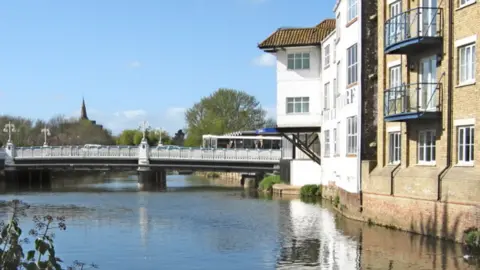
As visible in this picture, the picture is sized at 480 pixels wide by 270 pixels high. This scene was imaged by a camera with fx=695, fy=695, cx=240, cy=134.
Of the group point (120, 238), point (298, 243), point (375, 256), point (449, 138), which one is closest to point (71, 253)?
point (120, 238)

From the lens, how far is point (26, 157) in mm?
65375

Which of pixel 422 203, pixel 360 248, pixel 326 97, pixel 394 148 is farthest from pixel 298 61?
pixel 360 248

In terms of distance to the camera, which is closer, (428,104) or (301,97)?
(428,104)

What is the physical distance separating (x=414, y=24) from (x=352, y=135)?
8.64m

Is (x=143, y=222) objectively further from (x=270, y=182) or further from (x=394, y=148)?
(x=270, y=182)

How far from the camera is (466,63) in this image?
69.8 ft

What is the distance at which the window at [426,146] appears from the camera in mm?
23172

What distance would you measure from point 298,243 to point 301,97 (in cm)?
2251

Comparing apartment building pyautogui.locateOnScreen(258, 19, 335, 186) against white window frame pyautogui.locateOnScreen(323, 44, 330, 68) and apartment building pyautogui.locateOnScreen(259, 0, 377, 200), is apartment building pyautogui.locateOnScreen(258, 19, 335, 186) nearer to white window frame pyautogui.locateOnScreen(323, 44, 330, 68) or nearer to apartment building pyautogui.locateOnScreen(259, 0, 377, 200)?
apartment building pyautogui.locateOnScreen(259, 0, 377, 200)

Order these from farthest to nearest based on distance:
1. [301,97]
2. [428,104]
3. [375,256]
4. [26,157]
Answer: [26,157] < [301,97] < [428,104] < [375,256]

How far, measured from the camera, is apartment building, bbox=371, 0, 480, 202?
20859mm

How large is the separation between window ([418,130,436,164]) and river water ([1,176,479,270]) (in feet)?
8.63

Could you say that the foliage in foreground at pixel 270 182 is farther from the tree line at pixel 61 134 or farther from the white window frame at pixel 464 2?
the tree line at pixel 61 134

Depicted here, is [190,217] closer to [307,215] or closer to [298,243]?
[307,215]
